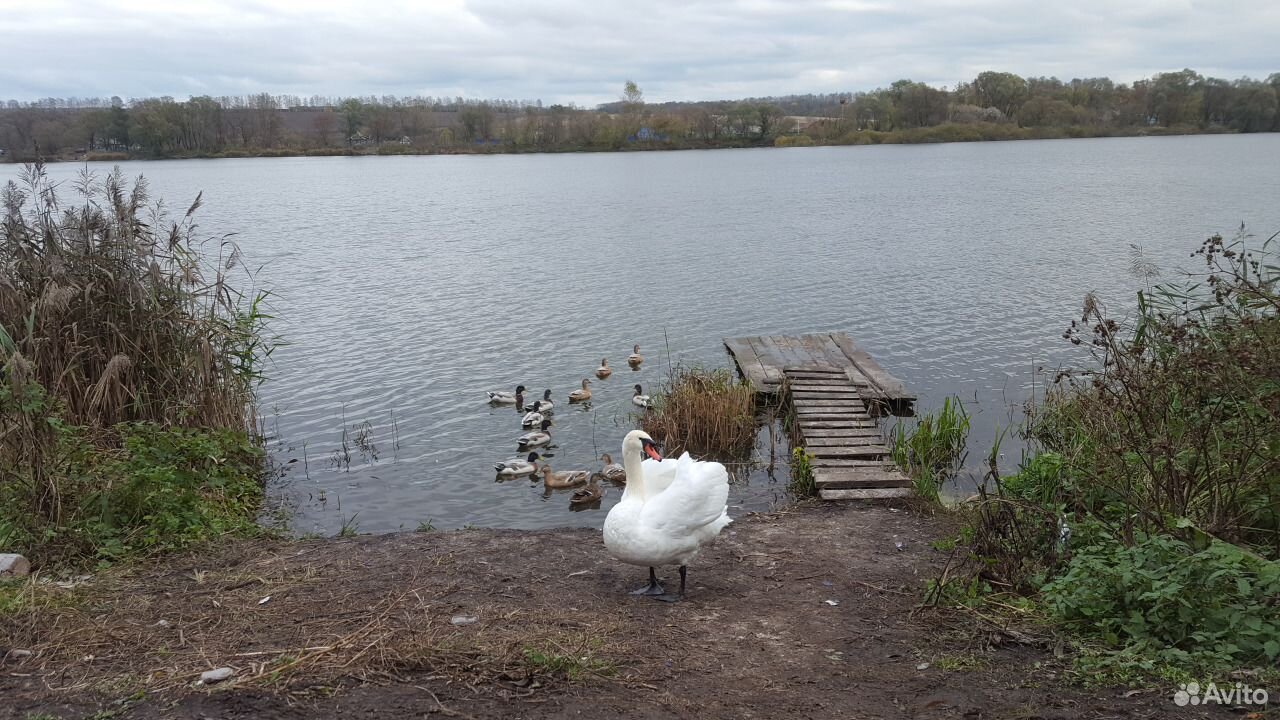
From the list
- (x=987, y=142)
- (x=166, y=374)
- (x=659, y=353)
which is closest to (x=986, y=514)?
(x=166, y=374)

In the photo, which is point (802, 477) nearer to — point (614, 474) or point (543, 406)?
point (614, 474)

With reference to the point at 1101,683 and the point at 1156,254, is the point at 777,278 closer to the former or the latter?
the point at 1156,254

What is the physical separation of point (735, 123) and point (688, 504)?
10982cm

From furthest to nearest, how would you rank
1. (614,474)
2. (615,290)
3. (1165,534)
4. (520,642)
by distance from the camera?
(615,290) < (614,474) < (1165,534) < (520,642)

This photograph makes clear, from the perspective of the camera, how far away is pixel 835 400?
13.4 m

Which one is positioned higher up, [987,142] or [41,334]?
[987,142]

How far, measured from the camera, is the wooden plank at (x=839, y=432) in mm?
11727

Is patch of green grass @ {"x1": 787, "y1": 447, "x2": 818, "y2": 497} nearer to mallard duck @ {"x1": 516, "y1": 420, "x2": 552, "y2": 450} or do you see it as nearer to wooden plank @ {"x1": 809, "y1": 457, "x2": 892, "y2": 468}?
wooden plank @ {"x1": 809, "y1": 457, "x2": 892, "y2": 468}

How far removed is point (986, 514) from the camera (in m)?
6.59

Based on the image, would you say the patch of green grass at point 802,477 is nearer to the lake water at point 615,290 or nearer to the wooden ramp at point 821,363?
the lake water at point 615,290

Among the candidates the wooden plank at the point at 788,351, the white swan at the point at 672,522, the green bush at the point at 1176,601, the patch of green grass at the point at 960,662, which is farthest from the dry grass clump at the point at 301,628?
the wooden plank at the point at 788,351

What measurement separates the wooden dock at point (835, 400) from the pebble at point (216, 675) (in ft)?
20.6

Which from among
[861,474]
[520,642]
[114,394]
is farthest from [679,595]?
[114,394]

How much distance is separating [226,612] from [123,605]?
2.57 feet
